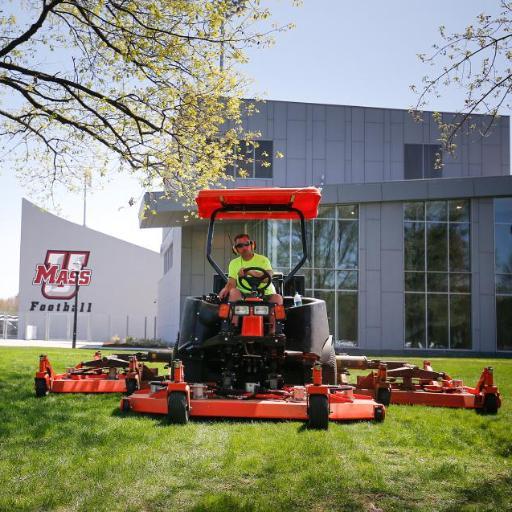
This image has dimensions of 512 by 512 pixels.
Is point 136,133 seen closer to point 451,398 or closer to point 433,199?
point 451,398

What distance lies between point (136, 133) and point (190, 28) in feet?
8.88

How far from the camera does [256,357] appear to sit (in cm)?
834

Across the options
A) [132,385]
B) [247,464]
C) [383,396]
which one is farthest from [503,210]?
[247,464]

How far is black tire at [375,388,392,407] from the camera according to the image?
9289mm

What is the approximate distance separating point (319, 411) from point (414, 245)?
25185 millimetres

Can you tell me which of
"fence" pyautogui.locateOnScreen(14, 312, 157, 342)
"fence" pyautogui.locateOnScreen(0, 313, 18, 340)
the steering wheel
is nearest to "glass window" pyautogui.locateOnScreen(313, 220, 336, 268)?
the steering wheel

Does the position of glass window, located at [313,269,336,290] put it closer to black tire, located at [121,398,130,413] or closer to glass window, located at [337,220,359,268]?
glass window, located at [337,220,359,268]

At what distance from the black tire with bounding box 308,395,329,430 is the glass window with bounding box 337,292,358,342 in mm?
24543

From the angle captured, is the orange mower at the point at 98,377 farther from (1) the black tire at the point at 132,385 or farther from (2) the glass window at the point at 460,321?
(2) the glass window at the point at 460,321

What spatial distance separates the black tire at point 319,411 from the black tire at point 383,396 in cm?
221

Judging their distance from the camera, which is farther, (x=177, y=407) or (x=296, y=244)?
(x=296, y=244)

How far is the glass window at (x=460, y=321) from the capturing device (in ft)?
103

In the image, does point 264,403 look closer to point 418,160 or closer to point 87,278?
point 418,160

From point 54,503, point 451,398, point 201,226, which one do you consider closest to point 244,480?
point 54,503
